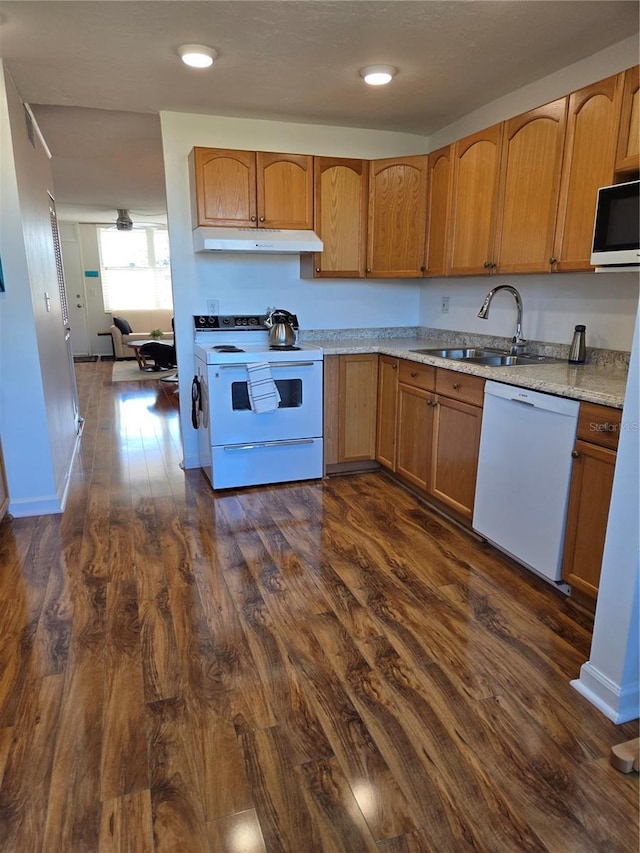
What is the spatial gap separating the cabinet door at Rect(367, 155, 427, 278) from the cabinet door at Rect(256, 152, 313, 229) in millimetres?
445

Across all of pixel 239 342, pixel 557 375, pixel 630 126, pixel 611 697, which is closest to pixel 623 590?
pixel 611 697

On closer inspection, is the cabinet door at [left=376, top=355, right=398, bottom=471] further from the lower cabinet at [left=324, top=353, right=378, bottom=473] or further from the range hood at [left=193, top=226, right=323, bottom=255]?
the range hood at [left=193, top=226, right=323, bottom=255]

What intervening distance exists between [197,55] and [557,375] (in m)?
2.27

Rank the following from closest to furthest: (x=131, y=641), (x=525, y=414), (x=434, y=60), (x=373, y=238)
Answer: (x=131, y=641), (x=525, y=414), (x=434, y=60), (x=373, y=238)

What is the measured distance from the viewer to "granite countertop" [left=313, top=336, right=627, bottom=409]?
6.63 feet

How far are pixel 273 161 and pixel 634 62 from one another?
2032 mm

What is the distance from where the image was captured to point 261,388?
11.1ft

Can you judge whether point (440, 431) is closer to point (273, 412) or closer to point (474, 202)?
point (273, 412)

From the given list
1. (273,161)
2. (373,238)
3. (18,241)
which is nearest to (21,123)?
(18,241)

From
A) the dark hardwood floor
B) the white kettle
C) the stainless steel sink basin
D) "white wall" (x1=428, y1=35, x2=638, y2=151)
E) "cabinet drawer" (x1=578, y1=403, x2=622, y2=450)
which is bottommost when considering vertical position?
the dark hardwood floor

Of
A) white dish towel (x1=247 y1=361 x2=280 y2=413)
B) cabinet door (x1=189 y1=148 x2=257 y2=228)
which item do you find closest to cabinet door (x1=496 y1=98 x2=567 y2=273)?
white dish towel (x1=247 y1=361 x2=280 y2=413)

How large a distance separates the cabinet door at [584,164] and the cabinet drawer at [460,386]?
660 millimetres

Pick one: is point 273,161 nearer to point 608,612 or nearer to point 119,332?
point 608,612

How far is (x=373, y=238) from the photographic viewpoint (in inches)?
147
